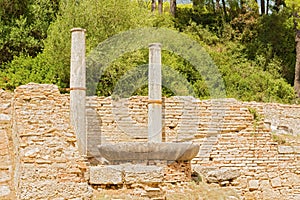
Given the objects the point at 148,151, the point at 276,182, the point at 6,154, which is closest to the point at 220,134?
the point at 276,182

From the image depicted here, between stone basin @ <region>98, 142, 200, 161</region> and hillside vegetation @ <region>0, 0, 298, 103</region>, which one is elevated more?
hillside vegetation @ <region>0, 0, 298, 103</region>

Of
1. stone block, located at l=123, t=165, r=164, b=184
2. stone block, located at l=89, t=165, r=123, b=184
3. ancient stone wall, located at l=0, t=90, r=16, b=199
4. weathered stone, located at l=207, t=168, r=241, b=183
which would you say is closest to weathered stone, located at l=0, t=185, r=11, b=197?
ancient stone wall, located at l=0, t=90, r=16, b=199

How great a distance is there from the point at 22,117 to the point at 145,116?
222 inches

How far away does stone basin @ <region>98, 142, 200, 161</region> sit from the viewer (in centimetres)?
903

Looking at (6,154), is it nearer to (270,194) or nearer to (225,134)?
(225,134)

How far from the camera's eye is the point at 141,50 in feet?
52.4

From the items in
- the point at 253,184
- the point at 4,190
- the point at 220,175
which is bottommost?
the point at 253,184

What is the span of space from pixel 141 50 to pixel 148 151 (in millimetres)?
7338

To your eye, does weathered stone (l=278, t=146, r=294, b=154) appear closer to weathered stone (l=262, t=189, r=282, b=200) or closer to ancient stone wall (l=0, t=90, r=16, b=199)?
weathered stone (l=262, t=189, r=282, b=200)

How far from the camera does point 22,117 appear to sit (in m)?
7.32

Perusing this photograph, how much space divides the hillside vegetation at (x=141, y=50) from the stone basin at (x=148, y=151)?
599 centimetres

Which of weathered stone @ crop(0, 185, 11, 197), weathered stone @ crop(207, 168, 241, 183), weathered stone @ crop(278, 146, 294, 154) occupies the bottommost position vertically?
weathered stone @ crop(207, 168, 241, 183)

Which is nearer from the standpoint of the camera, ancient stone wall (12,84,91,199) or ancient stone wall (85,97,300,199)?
ancient stone wall (12,84,91,199)

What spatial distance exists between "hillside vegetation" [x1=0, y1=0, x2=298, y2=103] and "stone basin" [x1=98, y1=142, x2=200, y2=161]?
599cm
